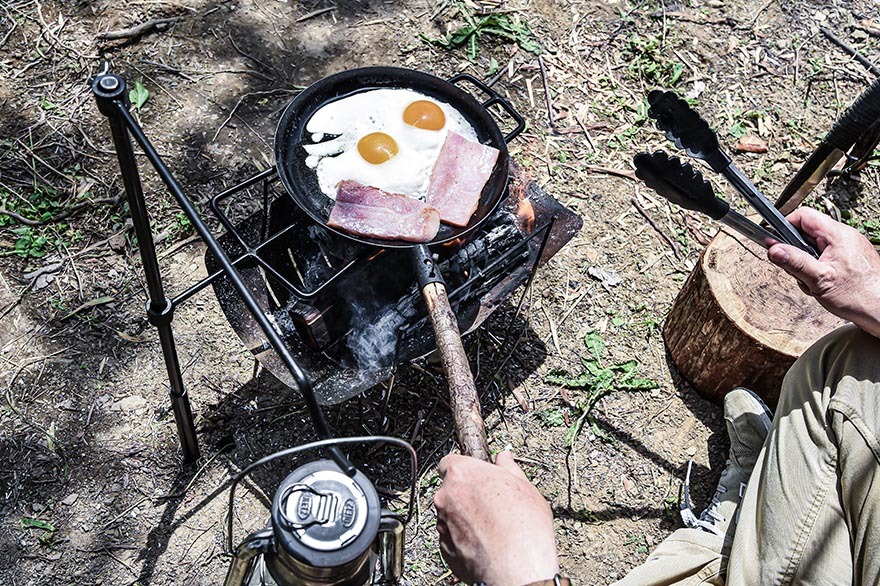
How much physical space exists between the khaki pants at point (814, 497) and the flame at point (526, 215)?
134 centimetres

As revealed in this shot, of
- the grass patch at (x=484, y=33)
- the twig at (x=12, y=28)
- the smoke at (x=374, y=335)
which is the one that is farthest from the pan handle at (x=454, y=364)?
the twig at (x=12, y=28)

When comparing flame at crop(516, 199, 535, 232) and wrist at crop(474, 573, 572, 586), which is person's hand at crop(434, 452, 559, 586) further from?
flame at crop(516, 199, 535, 232)

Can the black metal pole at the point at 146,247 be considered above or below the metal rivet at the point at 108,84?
below

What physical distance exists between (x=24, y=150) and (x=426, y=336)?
251 cm

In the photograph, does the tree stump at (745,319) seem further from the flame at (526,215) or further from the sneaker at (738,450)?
the flame at (526,215)

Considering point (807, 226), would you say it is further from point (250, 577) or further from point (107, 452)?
point (107, 452)

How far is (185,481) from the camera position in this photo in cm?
323

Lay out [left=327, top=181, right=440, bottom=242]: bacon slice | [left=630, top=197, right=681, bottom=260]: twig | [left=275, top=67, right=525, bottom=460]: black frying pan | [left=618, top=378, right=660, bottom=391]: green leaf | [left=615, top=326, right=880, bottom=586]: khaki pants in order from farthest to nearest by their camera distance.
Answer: [left=630, top=197, right=681, bottom=260]: twig, [left=618, top=378, right=660, bottom=391]: green leaf, [left=327, top=181, right=440, bottom=242]: bacon slice, [left=275, top=67, right=525, bottom=460]: black frying pan, [left=615, top=326, right=880, bottom=586]: khaki pants

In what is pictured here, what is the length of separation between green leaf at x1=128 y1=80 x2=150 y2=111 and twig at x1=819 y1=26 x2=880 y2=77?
14.9 ft

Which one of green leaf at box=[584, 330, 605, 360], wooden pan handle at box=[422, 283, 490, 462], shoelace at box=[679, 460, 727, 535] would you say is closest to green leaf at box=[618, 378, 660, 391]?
green leaf at box=[584, 330, 605, 360]

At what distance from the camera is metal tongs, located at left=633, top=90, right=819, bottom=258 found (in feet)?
8.66

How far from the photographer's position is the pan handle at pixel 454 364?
233 centimetres

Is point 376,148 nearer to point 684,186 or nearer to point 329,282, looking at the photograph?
point 329,282

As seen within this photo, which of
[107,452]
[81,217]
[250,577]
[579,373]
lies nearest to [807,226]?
[579,373]
